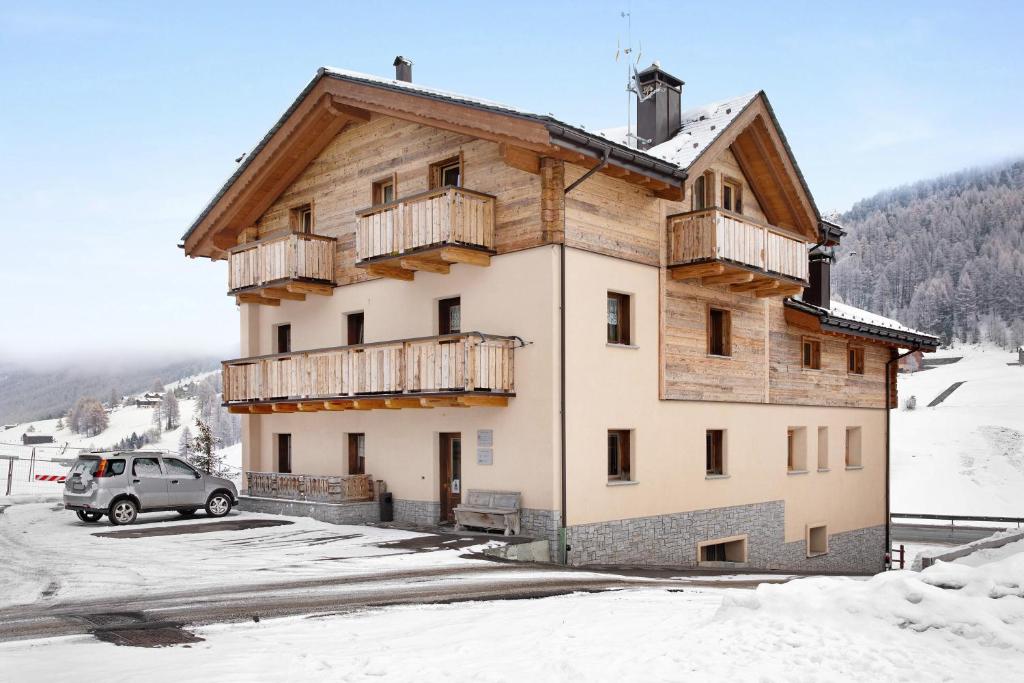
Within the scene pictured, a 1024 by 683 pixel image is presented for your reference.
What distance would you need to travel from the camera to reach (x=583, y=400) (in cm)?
1742

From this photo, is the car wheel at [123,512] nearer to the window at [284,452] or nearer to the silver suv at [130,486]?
the silver suv at [130,486]

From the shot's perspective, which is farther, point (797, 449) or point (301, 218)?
point (797, 449)

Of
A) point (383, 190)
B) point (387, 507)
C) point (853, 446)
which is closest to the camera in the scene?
point (387, 507)

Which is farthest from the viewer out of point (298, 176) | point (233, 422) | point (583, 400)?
point (233, 422)

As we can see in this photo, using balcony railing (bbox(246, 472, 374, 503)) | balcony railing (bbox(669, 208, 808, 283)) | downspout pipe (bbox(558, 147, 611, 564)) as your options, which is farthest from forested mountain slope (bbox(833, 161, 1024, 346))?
downspout pipe (bbox(558, 147, 611, 564))

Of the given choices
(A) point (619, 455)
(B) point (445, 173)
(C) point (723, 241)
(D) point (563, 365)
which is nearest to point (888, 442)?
(C) point (723, 241)

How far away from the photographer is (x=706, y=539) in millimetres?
20562

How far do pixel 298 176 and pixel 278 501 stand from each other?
29.2ft

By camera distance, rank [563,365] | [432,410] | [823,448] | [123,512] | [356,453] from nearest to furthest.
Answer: [563,365] → [123,512] → [432,410] → [356,453] → [823,448]

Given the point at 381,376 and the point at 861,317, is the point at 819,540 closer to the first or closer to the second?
the point at 861,317

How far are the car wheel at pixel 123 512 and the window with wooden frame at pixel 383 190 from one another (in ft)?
30.0

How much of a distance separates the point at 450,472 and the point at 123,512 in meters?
7.53

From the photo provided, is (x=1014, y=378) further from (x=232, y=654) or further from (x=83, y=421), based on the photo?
(x=83, y=421)

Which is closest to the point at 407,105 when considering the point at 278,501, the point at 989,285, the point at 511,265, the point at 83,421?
the point at 511,265
